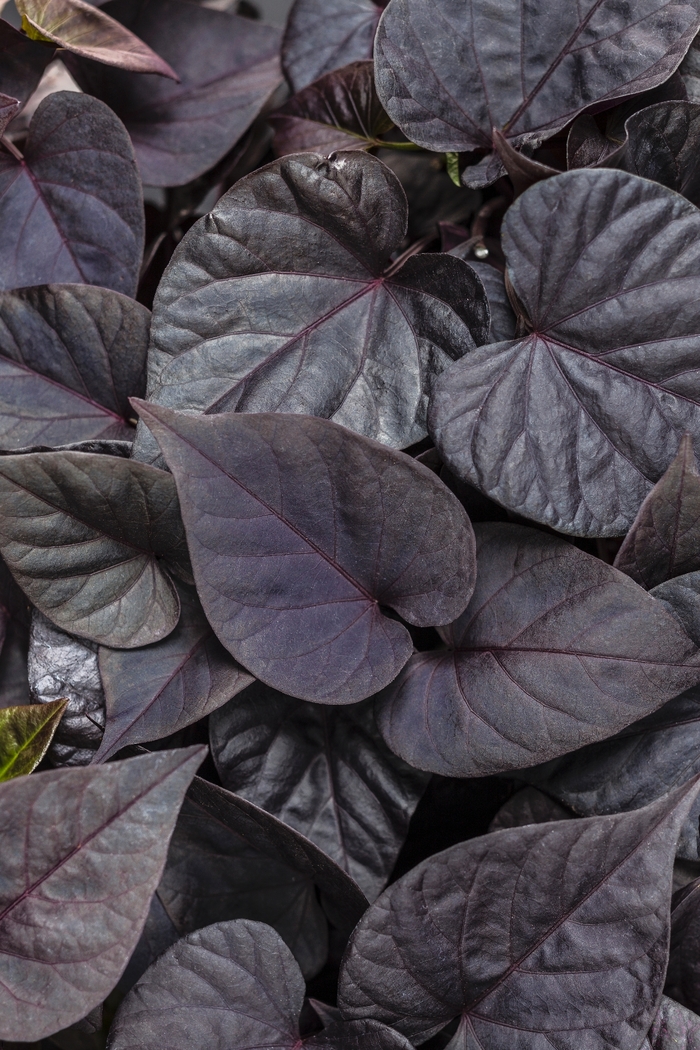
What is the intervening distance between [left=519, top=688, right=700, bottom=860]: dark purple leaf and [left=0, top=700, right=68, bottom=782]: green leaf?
0.32m

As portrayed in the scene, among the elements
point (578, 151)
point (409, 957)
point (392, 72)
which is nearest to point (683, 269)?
point (578, 151)

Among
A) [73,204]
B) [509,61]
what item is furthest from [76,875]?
[509,61]

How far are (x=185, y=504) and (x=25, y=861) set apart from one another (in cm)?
22

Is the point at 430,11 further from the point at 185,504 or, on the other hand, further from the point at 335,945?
the point at 335,945

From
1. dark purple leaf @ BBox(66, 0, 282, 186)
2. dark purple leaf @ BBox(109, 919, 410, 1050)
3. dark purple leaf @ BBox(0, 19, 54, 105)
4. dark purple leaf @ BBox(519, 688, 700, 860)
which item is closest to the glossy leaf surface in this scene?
dark purple leaf @ BBox(66, 0, 282, 186)

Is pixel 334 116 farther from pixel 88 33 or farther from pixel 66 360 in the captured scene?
pixel 66 360

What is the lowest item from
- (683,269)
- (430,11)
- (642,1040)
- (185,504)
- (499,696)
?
(642,1040)

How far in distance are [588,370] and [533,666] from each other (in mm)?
201

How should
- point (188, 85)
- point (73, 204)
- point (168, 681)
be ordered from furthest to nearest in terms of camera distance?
1. point (188, 85)
2. point (73, 204)
3. point (168, 681)

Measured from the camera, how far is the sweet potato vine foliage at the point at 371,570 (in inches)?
19.9

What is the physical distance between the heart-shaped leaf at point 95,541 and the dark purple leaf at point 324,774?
0.31 ft

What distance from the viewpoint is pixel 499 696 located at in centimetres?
55

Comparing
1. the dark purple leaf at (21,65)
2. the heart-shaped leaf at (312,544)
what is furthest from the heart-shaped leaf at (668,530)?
the dark purple leaf at (21,65)

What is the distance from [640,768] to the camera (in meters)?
0.58
